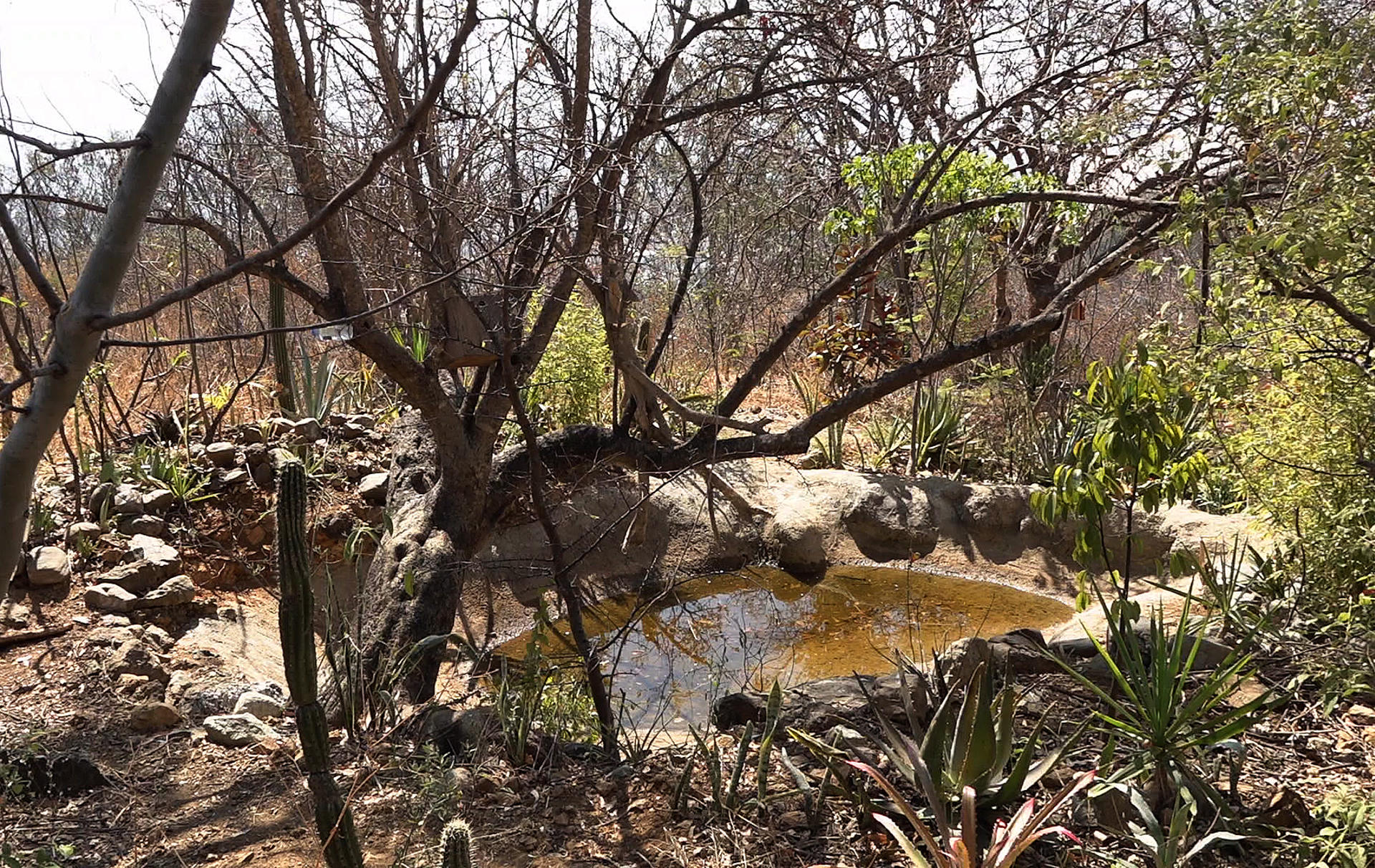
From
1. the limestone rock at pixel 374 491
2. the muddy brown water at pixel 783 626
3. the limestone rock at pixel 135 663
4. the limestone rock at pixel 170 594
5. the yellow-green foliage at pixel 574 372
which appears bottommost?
the muddy brown water at pixel 783 626

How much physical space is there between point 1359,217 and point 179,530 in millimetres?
5526

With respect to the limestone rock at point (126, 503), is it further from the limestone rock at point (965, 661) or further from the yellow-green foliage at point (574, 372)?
the limestone rock at point (965, 661)

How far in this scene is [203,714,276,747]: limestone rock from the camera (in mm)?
3619

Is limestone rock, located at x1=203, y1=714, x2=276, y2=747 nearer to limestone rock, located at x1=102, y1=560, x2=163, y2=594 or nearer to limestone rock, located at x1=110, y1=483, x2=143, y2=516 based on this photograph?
limestone rock, located at x1=102, y1=560, x2=163, y2=594

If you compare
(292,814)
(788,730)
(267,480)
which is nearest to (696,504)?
(267,480)

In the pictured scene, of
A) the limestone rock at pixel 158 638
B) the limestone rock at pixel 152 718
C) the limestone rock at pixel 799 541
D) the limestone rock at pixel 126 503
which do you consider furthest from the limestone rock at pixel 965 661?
the limestone rock at pixel 126 503

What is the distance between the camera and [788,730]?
3.34 meters

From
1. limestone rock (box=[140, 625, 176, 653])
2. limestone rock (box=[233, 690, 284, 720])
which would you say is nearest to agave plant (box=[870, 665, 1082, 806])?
limestone rock (box=[233, 690, 284, 720])

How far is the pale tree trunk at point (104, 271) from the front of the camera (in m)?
1.47

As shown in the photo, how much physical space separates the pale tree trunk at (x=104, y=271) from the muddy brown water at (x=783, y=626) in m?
3.27

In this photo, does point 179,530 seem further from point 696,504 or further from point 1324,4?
point 1324,4

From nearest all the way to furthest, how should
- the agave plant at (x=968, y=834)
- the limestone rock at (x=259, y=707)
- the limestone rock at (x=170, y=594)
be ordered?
the agave plant at (x=968, y=834), the limestone rock at (x=259, y=707), the limestone rock at (x=170, y=594)

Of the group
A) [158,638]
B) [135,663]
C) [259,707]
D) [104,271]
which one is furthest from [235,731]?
A: [104,271]

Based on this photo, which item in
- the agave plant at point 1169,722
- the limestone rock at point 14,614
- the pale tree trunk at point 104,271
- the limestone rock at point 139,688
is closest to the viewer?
the pale tree trunk at point 104,271
